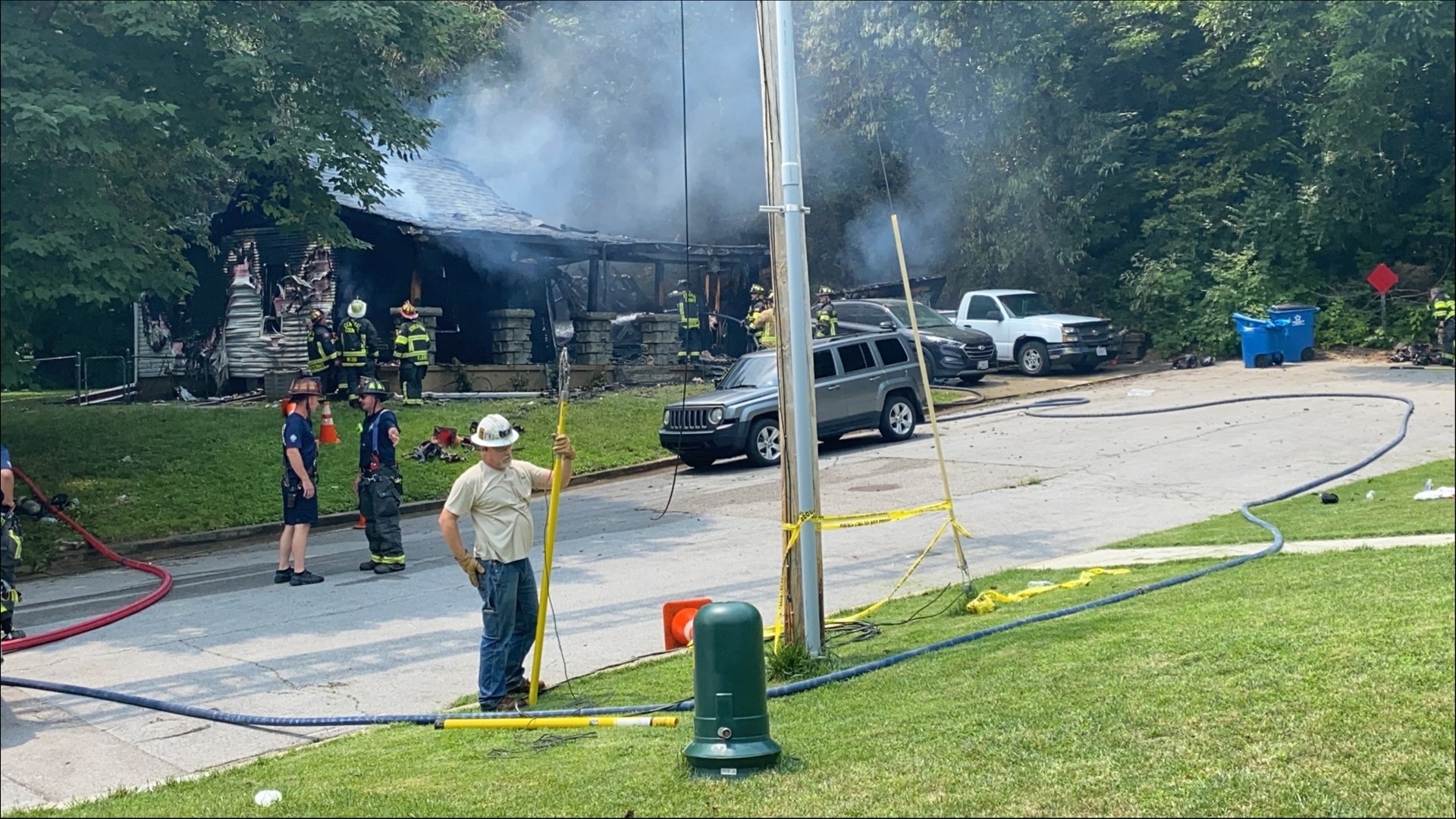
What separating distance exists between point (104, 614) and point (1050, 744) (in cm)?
835

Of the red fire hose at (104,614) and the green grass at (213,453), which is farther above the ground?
the green grass at (213,453)

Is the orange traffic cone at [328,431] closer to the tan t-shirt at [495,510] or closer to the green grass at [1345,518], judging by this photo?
the green grass at [1345,518]

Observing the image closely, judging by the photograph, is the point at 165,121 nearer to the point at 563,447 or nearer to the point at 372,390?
the point at 372,390

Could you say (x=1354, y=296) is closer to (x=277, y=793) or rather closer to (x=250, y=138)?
(x=250, y=138)

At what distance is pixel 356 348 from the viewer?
21.9 metres

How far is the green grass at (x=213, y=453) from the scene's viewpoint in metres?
15.4

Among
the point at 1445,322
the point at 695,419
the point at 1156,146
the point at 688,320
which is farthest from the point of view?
the point at 1156,146

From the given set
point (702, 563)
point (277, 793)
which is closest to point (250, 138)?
point (702, 563)

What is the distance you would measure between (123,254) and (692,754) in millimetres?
9807

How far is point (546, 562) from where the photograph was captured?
24.4ft

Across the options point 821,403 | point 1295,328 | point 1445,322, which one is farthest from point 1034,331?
point 821,403

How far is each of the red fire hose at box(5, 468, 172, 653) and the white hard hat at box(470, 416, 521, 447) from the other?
418 cm

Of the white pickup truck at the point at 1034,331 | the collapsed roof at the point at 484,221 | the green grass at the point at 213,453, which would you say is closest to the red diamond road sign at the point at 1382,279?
the white pickup truck at the point at 1034,331

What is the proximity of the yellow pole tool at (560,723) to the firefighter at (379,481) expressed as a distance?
5402 mm
